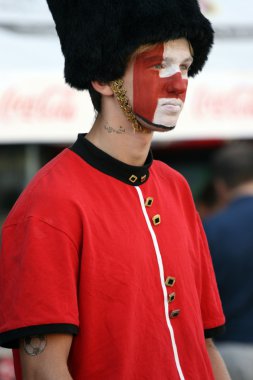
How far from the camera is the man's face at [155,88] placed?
8.64ft

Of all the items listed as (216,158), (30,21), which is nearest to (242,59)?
(30,21)

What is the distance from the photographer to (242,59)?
8.08 meters

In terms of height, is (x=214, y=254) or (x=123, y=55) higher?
(x=123, y=55)

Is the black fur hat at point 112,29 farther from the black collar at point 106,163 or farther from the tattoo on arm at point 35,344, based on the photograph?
the tattoo on arm at point 35,344

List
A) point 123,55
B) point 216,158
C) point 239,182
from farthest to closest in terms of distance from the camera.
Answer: point 216,158, point 239,182, point 123,55

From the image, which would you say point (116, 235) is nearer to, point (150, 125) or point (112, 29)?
point (150, 125)

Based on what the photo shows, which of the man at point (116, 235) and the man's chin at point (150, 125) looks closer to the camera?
the man at point (116, 235)

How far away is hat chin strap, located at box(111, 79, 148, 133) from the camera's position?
2.65 m

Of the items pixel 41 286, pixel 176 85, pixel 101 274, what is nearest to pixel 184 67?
pixel 176 85

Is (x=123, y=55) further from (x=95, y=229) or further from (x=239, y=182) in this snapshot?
(x=239, y=182)

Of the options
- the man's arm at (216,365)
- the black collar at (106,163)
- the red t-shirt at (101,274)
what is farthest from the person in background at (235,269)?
the black collar at (106,163)

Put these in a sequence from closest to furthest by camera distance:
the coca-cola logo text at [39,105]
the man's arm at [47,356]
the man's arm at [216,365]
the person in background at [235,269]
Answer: the man's arm at [47,356] < the man's arm at [216,365] < the person in background at [235,269] < the coca-cola logo text at [39,105]

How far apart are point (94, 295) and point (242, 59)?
5.90 meters

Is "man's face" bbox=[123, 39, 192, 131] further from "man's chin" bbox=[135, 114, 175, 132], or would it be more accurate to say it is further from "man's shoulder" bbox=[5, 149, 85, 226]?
"man's shoulder" bbox=[5, 149, 85, 226]
